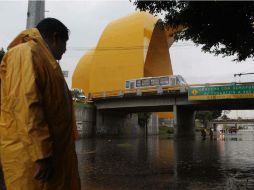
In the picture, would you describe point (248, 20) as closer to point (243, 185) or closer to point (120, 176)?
point (243, 185)

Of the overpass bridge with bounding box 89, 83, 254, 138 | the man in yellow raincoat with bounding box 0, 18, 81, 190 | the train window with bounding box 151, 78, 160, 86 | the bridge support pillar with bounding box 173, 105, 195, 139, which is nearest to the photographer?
the man in yellow raincoat with bounding box 0, 18, 81, 190

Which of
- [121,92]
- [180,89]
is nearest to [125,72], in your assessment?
[121,92]

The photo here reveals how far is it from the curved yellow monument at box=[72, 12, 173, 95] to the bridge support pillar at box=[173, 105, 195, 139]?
425 inches

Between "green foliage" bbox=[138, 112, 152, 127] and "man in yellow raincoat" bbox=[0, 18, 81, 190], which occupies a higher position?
"green foliage" bbox=[138, 112, 152, 127]

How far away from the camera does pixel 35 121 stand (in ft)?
7.08

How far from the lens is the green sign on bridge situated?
31.7 m

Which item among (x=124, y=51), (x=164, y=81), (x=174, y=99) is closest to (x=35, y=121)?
(x=174, y=99)

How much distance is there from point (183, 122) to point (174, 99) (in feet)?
26.5

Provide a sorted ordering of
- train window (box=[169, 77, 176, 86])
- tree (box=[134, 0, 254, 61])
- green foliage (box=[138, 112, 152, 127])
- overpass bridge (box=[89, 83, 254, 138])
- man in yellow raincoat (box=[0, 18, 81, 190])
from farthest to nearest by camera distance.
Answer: green foliage (box=[138, 112, 152, 127]) < train window (box=[169, 77, 176, 86]) < overpass bridge (box=[89, 83, 254, 138]) < tree (box=[134, 0, 254, 61]) < man in yellow raincoat (box=[0, 18, 81, 190])

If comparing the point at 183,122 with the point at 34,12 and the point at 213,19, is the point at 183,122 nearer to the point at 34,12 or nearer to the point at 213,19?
the point at 213,19

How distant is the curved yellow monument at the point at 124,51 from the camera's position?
5556 cm

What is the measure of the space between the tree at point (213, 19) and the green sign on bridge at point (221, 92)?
921 inches

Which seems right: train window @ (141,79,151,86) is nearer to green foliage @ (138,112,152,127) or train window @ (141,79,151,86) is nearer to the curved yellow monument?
green foliage @ (138,112,152,127)

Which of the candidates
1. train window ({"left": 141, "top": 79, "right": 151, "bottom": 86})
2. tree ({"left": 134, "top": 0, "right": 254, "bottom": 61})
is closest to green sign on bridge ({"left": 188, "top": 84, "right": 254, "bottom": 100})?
train window ({"left": 141, "top": 79, "right": 151, "bottom": 86})
